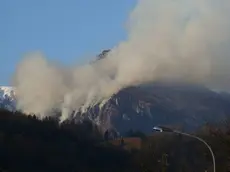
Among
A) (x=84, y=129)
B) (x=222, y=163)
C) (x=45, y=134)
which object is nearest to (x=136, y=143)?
(x=84, y=129)

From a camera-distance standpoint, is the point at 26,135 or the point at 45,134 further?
the point at 45,134

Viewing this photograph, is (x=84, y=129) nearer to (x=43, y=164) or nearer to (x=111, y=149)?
(x=111, y=149)

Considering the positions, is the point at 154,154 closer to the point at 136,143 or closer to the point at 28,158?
the point at 28,158

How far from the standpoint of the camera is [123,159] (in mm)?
156625

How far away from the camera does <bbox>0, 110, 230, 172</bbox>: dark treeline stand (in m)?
123

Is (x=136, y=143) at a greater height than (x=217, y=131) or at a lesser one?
greater

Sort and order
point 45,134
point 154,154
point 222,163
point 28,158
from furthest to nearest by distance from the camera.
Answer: point 45,134
point 28,158
point 154,154
point 222,163

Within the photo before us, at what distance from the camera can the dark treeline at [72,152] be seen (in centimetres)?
12300

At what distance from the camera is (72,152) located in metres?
147

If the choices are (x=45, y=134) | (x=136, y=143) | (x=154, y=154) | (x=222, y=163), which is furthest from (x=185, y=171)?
(x=136, y=143)

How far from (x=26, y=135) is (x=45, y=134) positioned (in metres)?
9.63

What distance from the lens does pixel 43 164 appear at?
13300 centimetres

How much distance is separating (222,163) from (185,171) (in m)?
49.8

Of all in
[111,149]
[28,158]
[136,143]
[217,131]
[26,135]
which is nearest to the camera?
[217,131]
